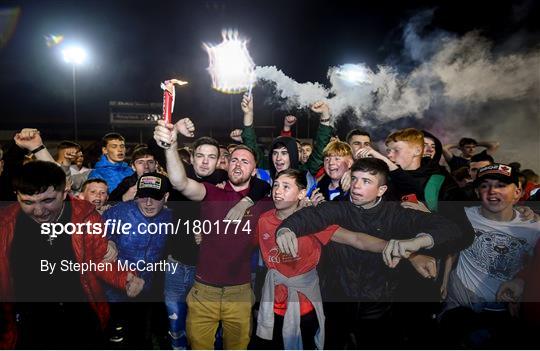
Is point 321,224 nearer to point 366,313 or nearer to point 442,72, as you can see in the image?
point 366,313

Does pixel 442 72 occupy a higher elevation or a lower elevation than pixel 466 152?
higher

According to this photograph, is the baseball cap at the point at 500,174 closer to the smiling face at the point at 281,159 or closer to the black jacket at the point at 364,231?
the black jacket at the point at 364,231

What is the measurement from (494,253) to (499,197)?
1.51 feet

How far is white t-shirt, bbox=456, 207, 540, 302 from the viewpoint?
2945 mm

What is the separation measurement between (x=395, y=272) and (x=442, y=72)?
7932 millimetres

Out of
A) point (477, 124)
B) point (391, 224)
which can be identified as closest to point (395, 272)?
point (391, 224)

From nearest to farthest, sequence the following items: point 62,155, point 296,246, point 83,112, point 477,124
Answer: point 296,246 < point 62,155 < point 477,124 < point 83,112

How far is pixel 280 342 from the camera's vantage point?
3078 millimetres

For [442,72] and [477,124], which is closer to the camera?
[442,72]

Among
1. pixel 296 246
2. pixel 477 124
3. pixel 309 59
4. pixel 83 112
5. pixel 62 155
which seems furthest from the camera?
pixel 83 112

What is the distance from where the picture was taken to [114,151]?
482 centimetres

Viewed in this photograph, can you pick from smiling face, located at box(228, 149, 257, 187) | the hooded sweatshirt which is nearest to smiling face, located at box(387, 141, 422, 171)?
smiling face, located at box(228, 149, 257, 187)

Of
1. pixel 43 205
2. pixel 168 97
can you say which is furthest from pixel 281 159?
pixel 43 205

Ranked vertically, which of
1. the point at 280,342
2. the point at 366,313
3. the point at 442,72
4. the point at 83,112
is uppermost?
the point at 83,112
